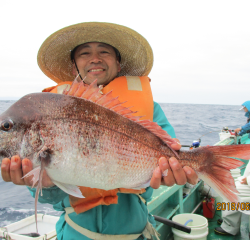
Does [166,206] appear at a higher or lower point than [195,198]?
higher

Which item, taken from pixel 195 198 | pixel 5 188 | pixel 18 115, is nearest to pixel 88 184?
pixel 18 115

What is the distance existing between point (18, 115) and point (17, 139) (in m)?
0.17

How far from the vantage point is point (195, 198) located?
210 inches

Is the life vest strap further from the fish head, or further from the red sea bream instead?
the fish head

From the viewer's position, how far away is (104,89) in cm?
236

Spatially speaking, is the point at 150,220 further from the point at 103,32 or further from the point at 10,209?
the point at 10,209

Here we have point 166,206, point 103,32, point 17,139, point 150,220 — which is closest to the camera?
point 17,139

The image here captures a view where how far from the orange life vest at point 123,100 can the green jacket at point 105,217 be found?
0.13 m

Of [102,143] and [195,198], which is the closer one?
[102,143]

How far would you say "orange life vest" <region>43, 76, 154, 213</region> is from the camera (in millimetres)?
1807

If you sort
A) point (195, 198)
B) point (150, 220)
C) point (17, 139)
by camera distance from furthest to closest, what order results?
point (195, 198)
point (150, 220)
point (17, 139)

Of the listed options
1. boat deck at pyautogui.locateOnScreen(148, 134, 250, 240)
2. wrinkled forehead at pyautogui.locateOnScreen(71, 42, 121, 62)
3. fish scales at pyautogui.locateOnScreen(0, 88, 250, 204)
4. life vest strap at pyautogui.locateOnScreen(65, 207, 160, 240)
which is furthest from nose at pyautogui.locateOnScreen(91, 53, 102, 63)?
boat deck at pyautogui.locateOnScreen(148, 134, 250, 240)

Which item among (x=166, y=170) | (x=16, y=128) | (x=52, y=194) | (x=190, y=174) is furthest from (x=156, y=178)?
(x=16, y=128)

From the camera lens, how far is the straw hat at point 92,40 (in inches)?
93.7
